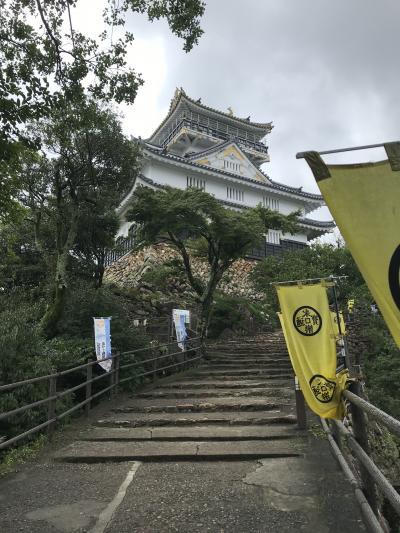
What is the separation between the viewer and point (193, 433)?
20.4 feet

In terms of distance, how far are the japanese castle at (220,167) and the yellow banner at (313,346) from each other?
58.4 ft

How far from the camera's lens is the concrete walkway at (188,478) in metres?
3.43

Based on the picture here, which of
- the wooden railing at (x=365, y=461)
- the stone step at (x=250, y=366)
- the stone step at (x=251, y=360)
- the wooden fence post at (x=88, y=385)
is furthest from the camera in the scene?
the stone step at (x=251, y=360)

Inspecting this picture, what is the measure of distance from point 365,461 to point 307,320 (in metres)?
2.16

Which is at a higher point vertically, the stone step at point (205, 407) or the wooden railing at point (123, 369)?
the wooden railing at point (123, 369)

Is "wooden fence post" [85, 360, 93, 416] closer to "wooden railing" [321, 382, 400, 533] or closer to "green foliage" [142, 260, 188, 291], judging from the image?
"wooden railing" [321, 382, 400, 533]

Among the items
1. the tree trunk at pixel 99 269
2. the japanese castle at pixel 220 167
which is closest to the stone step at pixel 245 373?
the tree trunk at pixel 99 269

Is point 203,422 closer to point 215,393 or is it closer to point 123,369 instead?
point 215,393

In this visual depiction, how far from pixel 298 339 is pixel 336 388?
0.87m

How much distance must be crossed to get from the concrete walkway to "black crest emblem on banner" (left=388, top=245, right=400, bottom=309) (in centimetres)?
220

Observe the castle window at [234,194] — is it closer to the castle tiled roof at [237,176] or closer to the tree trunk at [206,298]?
the castle tiled roof at [237,176]

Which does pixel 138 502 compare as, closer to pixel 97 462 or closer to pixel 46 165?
pixel 97 462

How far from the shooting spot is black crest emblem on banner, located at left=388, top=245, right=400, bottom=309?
2.01m

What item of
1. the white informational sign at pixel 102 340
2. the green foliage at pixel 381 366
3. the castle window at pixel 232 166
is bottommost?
the green foliage at pixel 381 366
